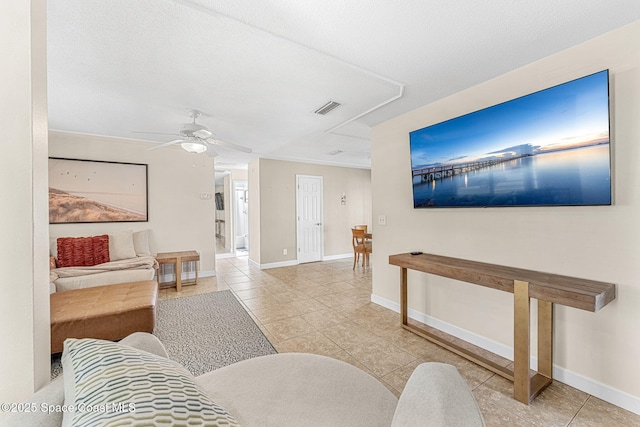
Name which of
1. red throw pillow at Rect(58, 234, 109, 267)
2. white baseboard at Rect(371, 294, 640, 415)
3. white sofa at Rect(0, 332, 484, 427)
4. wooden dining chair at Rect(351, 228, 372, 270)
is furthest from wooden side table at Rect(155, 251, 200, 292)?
white baseboard at Rect(371, 294, 640, 415)

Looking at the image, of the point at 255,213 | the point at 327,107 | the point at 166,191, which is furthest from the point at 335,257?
the point at 327,107

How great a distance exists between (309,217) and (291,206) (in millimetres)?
562

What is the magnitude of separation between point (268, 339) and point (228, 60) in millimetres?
2539

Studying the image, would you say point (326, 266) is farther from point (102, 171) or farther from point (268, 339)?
point (102, 171)

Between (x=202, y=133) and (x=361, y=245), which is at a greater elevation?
→ (x=202, y=133)

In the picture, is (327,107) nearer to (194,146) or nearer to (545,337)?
(194,146)

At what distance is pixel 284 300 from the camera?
3658mm

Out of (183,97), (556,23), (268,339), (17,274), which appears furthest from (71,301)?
(556,23)

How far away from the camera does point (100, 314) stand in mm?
2232

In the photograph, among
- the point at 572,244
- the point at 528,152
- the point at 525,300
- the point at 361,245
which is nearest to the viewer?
the point at 525,300

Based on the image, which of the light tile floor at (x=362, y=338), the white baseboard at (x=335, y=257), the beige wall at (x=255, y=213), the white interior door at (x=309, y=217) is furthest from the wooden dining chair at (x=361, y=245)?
the beige wall at (x=255, y=213)

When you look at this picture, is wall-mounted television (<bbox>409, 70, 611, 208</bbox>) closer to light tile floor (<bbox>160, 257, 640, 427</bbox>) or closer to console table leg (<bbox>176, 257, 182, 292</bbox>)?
light tile floor (<bbox>160, 257, 640, 427</bbox>)

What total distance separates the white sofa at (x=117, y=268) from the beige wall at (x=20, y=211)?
93.6 inches

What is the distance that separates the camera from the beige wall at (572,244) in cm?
164
